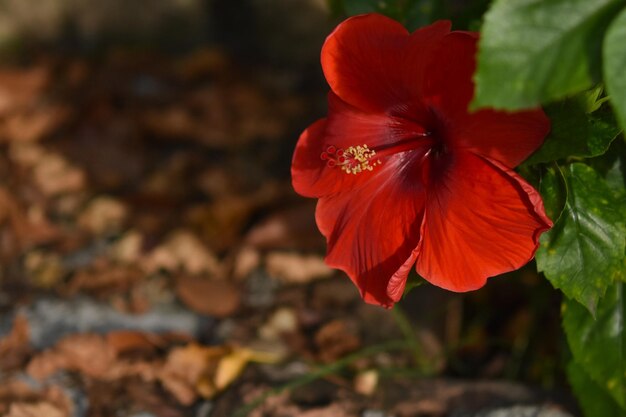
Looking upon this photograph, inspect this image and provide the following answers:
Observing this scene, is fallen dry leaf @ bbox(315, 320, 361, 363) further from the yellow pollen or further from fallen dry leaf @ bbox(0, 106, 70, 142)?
fallen dry leaf @ bbox(0, 106, 70, 142)

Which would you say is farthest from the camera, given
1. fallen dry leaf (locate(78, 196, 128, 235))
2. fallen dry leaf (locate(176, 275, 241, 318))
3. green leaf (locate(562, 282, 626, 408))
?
fallen dry leaf (locate(78, 196, 128, 235))

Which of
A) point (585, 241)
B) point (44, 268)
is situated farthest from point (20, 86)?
point (585, 241)

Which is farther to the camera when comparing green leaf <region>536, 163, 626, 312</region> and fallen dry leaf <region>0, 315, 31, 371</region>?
fallen dry leaf <region>0, 315, 31, 371</region>

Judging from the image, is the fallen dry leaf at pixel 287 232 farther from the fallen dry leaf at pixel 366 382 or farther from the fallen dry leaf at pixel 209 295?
the fallen dry leaf at pixel 366 382

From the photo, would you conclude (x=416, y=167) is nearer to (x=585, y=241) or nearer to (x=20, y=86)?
(x=585, y=241)

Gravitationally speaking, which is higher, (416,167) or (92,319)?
(416,167)

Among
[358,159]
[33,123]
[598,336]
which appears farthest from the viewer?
[33,123]

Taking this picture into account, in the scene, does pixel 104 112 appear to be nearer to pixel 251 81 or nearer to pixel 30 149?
pixel 30 149

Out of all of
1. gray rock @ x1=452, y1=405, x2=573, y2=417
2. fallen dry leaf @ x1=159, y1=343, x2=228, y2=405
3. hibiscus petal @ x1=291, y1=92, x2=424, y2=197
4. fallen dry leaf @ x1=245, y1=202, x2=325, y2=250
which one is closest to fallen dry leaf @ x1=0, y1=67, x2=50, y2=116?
fallen dry leaf @ x1=245, y1=202, x2=325, y2=250

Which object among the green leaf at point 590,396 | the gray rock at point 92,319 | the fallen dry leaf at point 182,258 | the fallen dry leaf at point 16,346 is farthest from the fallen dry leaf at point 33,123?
the green leaf at point 590,396
